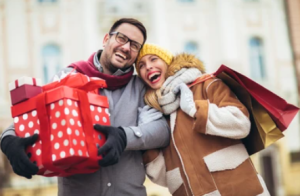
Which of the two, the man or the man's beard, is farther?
the man's beard

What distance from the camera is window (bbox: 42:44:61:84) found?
977cm

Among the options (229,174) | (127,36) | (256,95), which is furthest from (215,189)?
(127,36)

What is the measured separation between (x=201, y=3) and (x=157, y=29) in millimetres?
1217

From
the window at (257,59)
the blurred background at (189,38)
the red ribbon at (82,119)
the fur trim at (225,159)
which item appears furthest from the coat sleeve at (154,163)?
the window at (257,59)

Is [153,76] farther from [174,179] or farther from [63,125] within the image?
[63,125]

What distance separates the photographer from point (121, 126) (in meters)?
2.38

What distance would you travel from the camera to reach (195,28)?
10258mm

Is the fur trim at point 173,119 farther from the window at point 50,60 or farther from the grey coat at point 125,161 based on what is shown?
the window at point 50,60

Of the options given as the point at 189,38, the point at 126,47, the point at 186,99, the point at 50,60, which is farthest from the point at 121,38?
the point at 189,38

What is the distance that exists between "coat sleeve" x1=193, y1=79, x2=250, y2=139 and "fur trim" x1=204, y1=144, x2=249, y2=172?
0.31ft

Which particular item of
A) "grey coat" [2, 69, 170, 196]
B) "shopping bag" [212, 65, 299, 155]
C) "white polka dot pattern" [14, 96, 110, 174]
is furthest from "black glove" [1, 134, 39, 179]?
"shopping bag" [212, 65, 299, 155]

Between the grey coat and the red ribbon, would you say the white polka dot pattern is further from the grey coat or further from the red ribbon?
the grey coat

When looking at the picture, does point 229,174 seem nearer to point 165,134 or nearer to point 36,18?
point 165,134

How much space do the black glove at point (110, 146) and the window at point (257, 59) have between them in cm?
844
